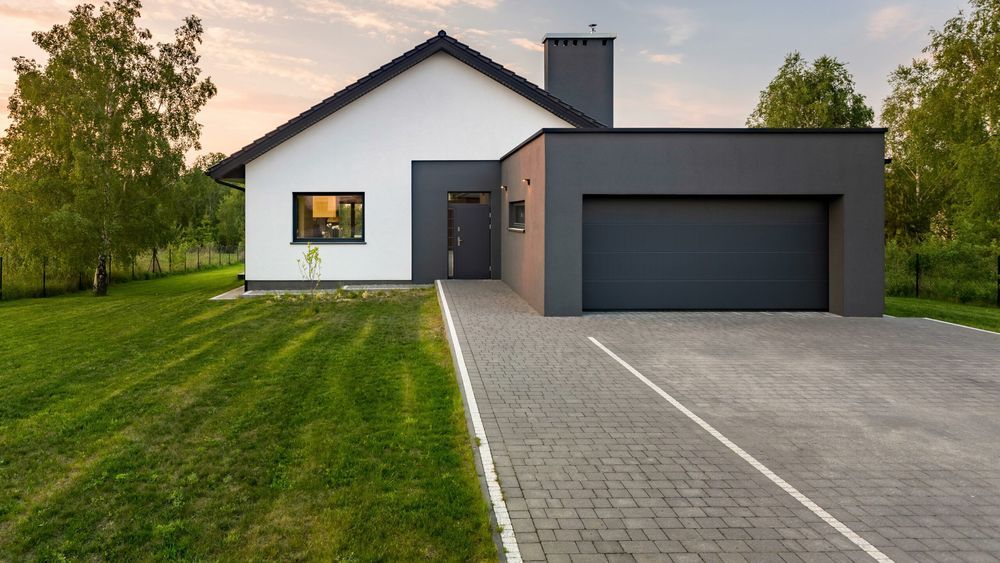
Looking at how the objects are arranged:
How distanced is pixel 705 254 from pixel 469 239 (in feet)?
22.8

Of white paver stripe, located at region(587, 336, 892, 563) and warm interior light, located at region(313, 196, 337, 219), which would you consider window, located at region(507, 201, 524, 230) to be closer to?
warm interior light, located at region(313, 196, 337, 219)

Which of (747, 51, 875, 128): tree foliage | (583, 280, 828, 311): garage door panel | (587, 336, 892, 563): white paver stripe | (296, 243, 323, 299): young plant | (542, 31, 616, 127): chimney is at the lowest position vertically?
(587, 336, 892, 563): white paver stripe

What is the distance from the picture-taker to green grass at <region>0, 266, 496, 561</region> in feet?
12.3

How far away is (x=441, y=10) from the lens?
1931 cm

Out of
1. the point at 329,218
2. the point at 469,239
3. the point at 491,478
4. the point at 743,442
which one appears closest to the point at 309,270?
the point at 329,218

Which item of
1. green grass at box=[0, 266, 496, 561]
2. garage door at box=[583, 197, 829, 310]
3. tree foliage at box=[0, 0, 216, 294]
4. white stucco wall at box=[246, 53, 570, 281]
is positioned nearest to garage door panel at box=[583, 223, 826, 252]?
garage door at box=[583, 197, 829, 310]

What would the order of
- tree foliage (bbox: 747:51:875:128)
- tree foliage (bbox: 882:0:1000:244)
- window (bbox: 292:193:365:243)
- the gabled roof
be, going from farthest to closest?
tree foliage (bbox: 747:51:875:128)
tree foliage (bbox: 882:0:1000:244)
window (bbox: 292:193:365:243)
the gabled roof

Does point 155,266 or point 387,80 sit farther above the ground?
point 387,80

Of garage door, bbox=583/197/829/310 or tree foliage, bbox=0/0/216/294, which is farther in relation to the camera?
tree foliage, bbox=0/0/216/294

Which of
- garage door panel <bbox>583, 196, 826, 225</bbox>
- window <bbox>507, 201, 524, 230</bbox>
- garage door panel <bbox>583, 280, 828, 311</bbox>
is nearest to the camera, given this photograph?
garage door panel <bbox>583, 196, 826, 225</bbox>

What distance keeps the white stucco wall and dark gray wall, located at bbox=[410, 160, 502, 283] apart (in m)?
0.21

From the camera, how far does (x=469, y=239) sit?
17375 mm

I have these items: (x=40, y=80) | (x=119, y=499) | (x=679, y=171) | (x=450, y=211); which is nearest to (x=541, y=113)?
(x=450, y=211)

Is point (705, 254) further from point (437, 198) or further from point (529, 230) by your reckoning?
point (437, 198)
